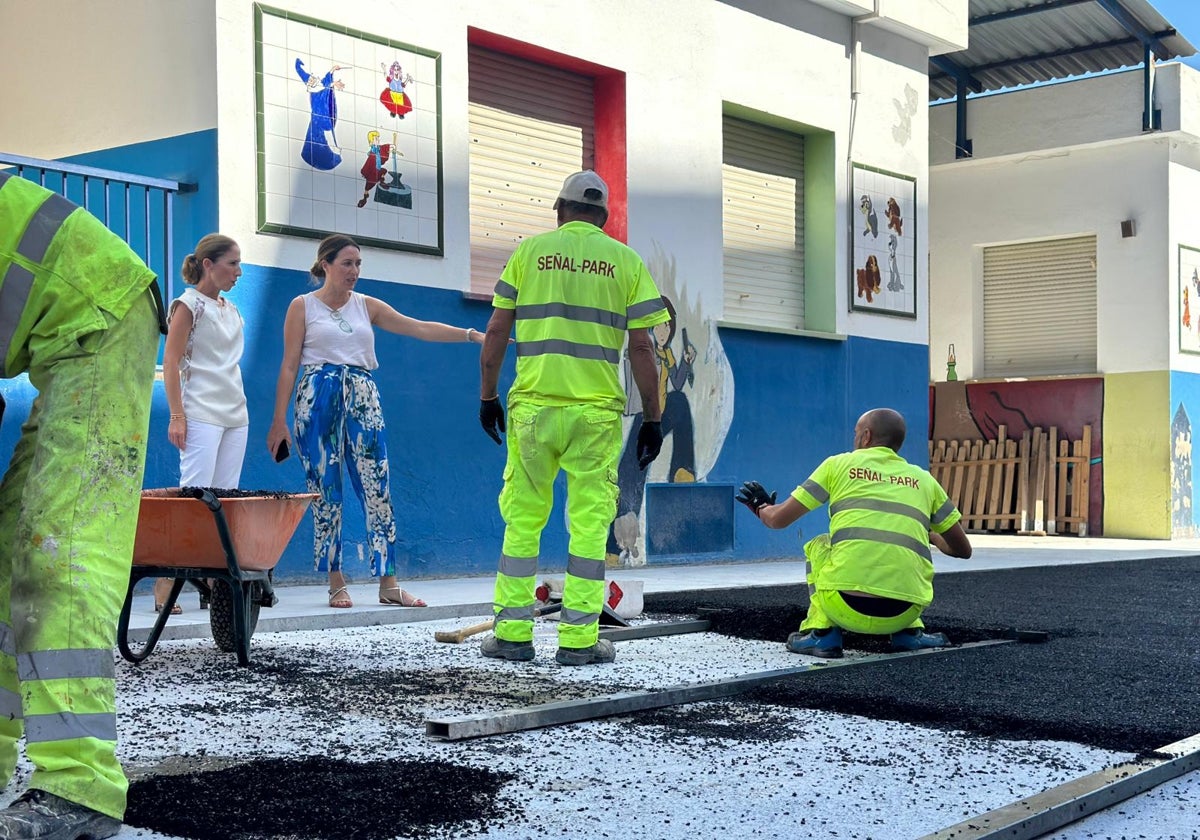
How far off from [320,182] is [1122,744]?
704cm

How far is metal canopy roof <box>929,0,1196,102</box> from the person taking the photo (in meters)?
19.9

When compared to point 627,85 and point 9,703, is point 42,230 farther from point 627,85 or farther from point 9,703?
point 627,85

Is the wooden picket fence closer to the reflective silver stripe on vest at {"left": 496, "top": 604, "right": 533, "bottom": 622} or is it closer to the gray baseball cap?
the gray baseball cap

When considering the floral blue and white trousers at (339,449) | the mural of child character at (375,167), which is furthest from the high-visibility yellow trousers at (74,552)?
the mural of child character at (375,167)

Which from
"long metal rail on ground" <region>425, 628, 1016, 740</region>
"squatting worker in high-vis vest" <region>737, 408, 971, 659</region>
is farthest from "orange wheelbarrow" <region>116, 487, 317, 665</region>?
"squatting worker in high-vis vest" <region>737, 408, 971, 659</region>

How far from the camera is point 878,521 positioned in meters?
5.93

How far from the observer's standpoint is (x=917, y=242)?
1585cm

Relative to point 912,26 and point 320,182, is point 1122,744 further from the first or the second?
point 912,26

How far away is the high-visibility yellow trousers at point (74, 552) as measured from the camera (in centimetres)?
292

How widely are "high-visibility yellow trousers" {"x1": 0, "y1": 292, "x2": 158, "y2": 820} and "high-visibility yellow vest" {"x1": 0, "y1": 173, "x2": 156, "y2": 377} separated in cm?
5

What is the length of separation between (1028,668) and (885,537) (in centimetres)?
81

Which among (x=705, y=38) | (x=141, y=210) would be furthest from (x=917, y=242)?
(x=141, y=210)

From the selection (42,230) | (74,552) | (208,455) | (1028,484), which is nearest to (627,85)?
(208,455)

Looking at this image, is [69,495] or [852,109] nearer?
[69,495]
